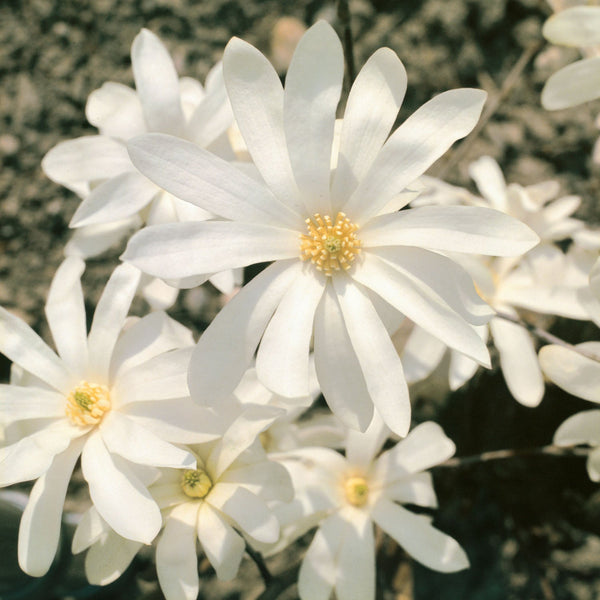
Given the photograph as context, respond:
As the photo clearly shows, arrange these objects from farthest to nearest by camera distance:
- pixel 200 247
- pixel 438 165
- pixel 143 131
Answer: pixel 438 165, pixel 143 131, pixel 200 247

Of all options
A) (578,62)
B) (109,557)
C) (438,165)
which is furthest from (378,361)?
(438,165)

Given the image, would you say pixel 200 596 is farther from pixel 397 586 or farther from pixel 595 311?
pixel 595 311

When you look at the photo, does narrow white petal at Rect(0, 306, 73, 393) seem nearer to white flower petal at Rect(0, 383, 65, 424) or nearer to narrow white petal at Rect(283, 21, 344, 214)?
white flower petal at Rect(0, 383, 65, 424)

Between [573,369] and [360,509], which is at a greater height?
[573,369]

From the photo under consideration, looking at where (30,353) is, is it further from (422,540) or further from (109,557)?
(422,540)

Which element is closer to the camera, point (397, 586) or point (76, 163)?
point (76, 163)

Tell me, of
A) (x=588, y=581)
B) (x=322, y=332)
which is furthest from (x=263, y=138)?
(x=588, y=581)
